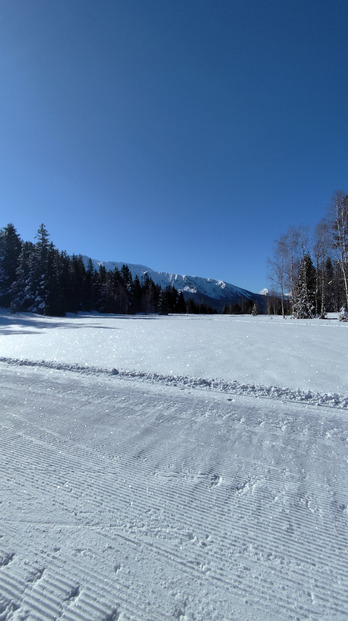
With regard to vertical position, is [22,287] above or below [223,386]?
A: above

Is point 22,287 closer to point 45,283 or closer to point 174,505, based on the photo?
point 45,283

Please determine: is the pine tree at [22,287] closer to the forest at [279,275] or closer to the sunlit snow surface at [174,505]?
the forest at [279,275]

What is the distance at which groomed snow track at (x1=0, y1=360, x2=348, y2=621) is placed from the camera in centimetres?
132

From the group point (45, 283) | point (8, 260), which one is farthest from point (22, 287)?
point (8, 260)

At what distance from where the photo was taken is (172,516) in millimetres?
1802

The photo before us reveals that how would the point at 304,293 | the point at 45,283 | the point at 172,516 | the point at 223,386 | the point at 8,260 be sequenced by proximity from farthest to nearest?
the point at 8,260 → the point at 45,283 → the point at 304,293 → the point at 223,386 → the point at 172,516

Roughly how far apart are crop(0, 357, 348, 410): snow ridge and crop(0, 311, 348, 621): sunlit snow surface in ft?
0.14

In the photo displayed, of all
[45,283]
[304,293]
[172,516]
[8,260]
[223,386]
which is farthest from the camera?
[8,260]

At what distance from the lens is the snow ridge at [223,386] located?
3.95m

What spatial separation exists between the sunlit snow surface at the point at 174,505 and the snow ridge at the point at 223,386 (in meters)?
0.04

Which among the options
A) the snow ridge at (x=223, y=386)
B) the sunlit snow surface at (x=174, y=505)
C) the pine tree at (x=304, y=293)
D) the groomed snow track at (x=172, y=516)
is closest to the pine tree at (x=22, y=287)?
the snow ridge at (x=223, y=386)

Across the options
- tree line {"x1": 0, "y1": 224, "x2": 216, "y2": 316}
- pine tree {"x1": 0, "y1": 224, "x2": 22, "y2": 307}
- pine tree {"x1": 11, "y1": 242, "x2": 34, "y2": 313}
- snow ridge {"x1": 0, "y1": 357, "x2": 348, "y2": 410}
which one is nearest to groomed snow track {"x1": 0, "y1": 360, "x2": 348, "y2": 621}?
snow ridge {"x1": 0, "y1": 357, "x2": 348, "y2": 410}

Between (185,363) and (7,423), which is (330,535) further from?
(185,363)

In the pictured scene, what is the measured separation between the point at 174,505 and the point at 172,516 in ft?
0.33
